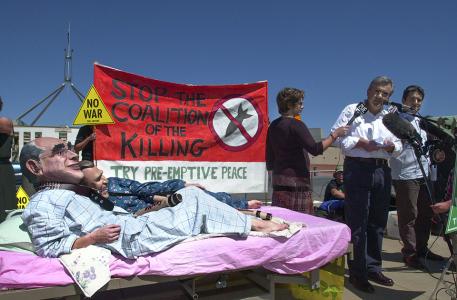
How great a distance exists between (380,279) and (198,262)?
2.26m

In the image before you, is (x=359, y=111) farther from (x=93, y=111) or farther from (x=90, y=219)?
(x=93, y=111)

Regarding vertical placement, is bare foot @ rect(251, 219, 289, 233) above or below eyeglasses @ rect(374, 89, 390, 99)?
below

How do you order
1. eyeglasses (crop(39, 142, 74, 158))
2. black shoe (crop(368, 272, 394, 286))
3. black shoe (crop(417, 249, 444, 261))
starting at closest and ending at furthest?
1. eyeglasses (crop(39, 142, 74, 158))
2. black shoe (crop(368, 272, 394, 286))
3. black shoe (crop(417, 249, 444, 261))

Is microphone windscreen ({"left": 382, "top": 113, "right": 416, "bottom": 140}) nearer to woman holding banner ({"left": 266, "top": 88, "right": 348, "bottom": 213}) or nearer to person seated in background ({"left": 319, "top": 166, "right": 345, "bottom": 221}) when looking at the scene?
woman holding banner ({"left": 266, "top": 88, "right": 348, "bottom": 213})

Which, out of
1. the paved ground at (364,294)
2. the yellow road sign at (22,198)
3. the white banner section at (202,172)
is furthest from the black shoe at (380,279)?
the yellow road sign at (22,198)

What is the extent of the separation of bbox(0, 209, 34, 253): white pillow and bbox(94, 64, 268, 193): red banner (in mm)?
1699

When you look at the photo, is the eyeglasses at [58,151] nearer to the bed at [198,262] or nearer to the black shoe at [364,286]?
the bed at [198,262]

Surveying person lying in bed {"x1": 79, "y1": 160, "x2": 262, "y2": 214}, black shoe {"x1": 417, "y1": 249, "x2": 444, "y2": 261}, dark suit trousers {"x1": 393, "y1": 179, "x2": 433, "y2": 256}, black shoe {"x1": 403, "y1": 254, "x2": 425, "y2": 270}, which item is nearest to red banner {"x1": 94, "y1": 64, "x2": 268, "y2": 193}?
person lying in bed {"x1": 79, "y1": 160, "x2": 262, "y2": 214}

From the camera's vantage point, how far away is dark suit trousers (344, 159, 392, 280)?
3.48 m

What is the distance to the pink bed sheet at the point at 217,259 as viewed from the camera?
1988 mm

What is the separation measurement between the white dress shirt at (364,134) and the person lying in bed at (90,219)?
1224 mm

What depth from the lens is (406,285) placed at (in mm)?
3740

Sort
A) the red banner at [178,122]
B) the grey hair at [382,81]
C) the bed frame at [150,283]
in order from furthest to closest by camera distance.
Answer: the red banner at [178,122] → the grey hair at [382,81] → the bed frame at [150,283]

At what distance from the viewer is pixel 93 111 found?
392 cm
